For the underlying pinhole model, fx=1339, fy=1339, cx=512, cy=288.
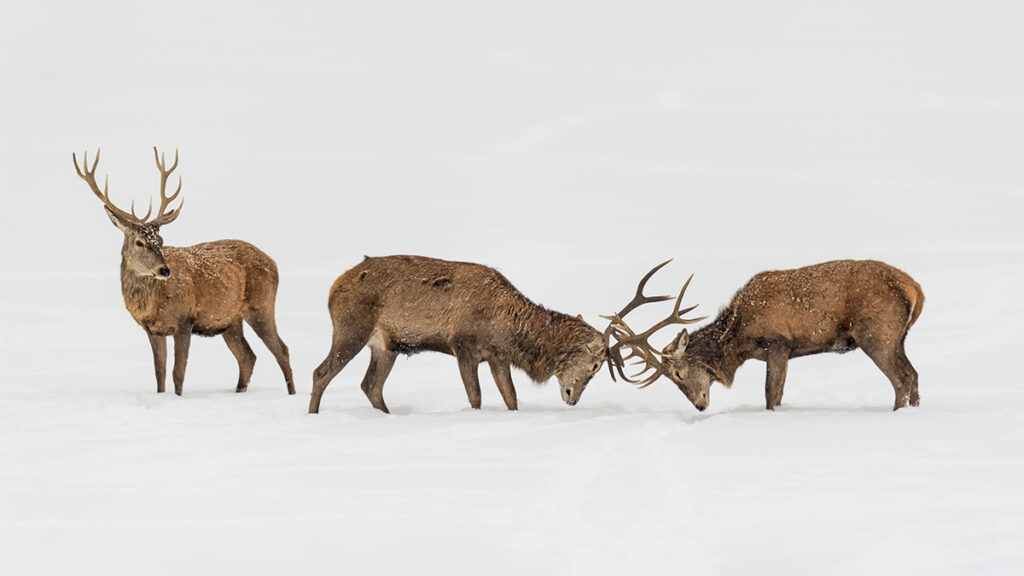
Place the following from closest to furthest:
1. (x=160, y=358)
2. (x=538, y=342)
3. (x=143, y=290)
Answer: (x=538, y=342) < (x=143, y=290) < (x=160, y=358)

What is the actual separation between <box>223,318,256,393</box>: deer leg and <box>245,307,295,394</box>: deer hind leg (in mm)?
219

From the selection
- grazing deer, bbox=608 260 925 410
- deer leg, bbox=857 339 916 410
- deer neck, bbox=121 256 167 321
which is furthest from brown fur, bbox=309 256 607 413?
deer leg, bbox=857 339 916 410

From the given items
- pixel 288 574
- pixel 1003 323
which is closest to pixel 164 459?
pixel 288 574

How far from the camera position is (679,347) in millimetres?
14219

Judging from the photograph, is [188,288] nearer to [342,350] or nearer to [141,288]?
[141,288]

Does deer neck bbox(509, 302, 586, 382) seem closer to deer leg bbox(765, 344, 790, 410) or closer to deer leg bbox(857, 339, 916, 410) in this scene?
deer leg bbox(765, 344, 790, 410)

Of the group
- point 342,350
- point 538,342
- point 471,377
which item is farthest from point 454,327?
point 342,350

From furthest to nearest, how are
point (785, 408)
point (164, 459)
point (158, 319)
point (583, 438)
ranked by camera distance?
point (158, 319) → point (785, 408) → point (583, 438) → point (164, 459)

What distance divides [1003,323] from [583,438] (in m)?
9.74

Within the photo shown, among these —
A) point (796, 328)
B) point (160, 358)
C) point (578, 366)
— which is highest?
point (796, 328)

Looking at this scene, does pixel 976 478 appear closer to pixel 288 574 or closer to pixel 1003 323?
pixel 288 574

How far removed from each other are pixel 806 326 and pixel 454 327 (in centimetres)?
364

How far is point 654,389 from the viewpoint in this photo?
16.2m

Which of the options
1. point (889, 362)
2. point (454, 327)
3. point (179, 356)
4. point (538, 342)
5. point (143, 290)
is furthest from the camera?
point (179, 356)
